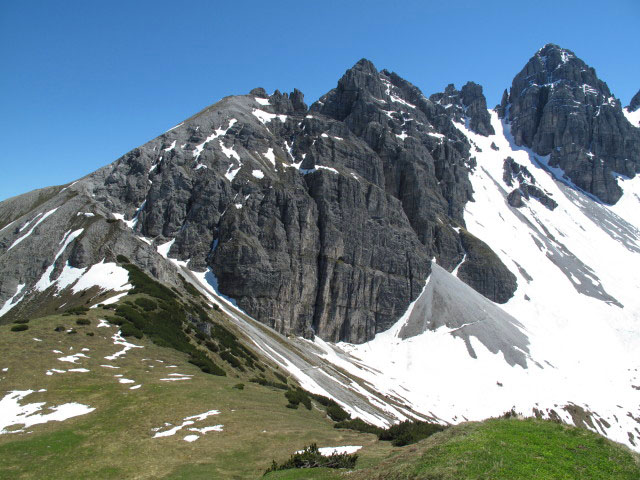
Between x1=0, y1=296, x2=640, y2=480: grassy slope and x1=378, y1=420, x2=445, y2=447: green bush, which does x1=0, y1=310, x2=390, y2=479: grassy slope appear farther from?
x1=378, y1=420, x2=445, y2=447: green bush

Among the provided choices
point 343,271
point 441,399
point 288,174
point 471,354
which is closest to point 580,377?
point 471,354

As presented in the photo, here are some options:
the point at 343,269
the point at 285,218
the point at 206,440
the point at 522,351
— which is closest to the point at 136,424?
the point at 206,440

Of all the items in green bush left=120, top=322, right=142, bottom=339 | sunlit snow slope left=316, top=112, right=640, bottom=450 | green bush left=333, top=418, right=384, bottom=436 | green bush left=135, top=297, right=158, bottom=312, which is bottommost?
sunlit snow slope left=316, top=112, right=640, bottom=450

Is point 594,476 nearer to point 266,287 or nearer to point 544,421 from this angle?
point 544,421

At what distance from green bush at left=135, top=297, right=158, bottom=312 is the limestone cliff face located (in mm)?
33284

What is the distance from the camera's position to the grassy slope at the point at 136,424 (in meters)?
14.9

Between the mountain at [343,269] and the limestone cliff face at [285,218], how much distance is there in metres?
0.49

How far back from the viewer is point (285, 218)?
414ft

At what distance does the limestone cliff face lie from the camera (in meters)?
110

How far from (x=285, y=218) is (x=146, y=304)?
8476 centimetres

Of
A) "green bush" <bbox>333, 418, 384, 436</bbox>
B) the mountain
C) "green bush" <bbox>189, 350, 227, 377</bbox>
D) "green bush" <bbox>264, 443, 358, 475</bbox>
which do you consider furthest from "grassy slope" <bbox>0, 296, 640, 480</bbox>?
the mountain

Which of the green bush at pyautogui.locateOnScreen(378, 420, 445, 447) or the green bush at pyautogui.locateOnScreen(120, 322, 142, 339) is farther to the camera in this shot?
the green bush at pyautogui.locateOnScreen(120, 322, 142, 339)

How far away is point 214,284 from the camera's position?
11038 cm

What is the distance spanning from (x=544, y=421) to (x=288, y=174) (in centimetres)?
13101
